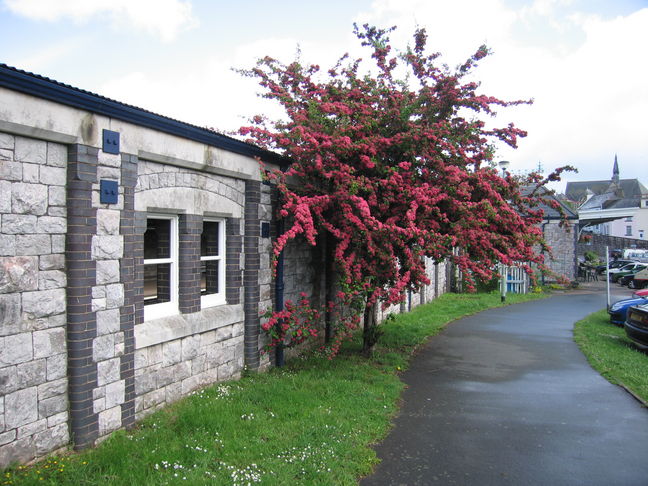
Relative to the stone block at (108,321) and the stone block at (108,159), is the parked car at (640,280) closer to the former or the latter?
the stone block at (108,321)

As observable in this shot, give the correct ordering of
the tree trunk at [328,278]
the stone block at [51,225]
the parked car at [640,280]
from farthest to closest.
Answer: the parked car at [640,280], the tree trunk at [328,278], the stone block at [51,225]

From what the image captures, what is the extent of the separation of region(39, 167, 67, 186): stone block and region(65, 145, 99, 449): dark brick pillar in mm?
50

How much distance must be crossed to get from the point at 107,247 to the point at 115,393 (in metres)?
1.55

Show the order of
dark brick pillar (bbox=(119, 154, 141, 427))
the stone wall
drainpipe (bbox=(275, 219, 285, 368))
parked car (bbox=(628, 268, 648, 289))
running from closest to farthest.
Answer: dark brick pillar (bbox=(119, 154, 141, 427)) < drainpipe (bbox=(275, 219, 285, 368)) < parked car (bbox=(628, 268, 648, 289)) < the stone wall

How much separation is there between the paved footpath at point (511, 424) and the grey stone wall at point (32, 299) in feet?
10.0

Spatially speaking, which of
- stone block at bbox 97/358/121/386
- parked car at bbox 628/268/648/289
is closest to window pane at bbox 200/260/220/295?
stone block at bbox 97/358/121/386

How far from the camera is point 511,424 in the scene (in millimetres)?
6199

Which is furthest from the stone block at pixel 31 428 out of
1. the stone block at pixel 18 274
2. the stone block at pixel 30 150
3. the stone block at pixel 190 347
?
the stone block at pixel 30 150

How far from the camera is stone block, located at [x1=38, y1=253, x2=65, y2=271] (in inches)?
177

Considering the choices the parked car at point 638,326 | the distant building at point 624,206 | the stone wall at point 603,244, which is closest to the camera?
the parked car at point 638,326

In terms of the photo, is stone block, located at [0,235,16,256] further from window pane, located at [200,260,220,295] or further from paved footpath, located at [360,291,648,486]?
paved footpath, located at [360,291,648,486]

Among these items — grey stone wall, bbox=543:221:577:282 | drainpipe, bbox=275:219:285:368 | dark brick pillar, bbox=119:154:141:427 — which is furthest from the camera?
grey stone wall, bbox=543:221:577:282

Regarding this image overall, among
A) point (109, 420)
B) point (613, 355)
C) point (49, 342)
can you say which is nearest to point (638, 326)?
point (613, 355)

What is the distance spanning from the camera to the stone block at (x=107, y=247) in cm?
492
